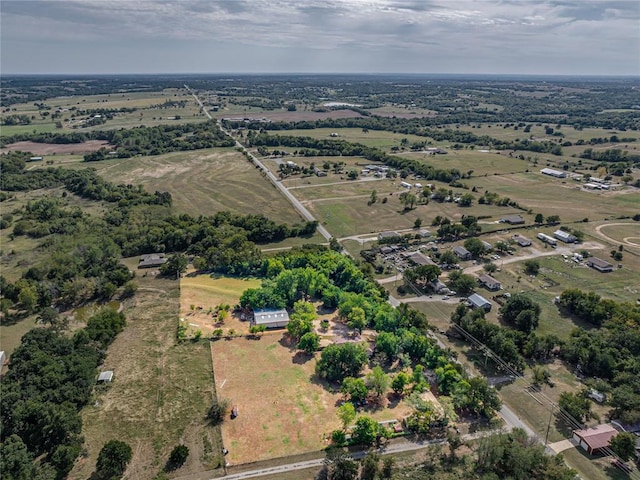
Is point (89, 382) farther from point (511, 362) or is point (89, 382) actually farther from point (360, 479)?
point (511, 362)

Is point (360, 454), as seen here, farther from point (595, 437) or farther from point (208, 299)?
point (208, 299)

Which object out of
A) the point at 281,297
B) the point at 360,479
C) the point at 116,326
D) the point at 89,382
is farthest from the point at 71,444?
the point at 281,297

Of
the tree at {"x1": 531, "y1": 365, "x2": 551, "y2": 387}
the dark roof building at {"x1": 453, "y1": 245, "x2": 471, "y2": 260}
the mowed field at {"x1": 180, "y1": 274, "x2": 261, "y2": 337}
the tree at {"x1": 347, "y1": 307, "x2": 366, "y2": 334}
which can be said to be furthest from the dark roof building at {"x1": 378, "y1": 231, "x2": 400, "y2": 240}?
the tree at {"x1": 531, "y1": 365, "x2": 551, "y2": 387}

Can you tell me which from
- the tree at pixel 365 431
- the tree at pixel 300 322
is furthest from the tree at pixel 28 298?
the tree at pixel 365 431

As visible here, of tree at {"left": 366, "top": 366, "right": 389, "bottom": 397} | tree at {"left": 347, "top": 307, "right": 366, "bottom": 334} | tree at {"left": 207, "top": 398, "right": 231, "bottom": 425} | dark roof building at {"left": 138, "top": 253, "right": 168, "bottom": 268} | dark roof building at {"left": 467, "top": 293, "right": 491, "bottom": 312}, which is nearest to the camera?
tree at {"left": 207, "top": 398, "right": 231, "bottom": 425}

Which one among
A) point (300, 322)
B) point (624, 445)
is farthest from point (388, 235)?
point (624, 445)

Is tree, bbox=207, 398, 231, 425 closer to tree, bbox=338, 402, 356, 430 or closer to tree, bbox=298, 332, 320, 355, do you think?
tree, bbox=338, 402, 356, 430
